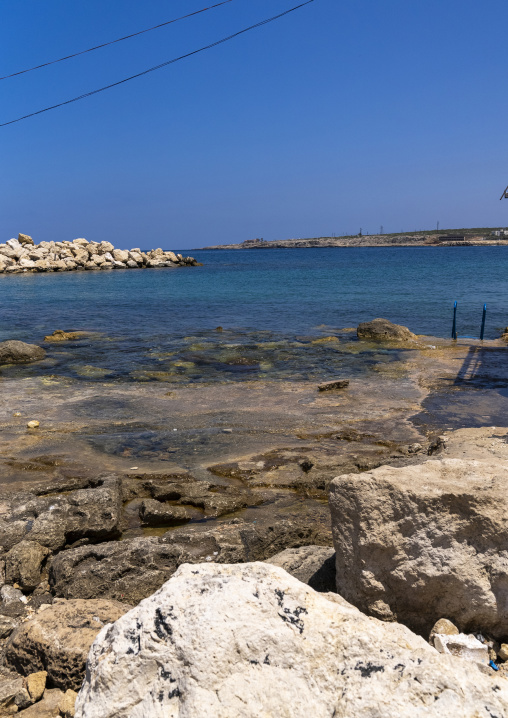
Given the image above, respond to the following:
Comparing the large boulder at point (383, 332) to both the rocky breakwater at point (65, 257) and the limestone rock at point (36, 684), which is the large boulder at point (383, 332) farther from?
the rocky breakwater at point (65, 257)

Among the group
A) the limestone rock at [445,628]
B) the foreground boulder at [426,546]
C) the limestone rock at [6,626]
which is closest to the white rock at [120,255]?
the limestone rock at [6,626]

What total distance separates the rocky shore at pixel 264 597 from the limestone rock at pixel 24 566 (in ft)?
0.05

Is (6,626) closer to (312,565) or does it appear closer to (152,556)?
(152,556)

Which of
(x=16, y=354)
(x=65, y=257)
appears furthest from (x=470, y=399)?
(x=65, y=257)

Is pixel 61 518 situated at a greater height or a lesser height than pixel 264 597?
lesser

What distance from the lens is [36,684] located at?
3357mm

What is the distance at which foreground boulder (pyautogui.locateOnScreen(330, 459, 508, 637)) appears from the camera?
3.31 metres

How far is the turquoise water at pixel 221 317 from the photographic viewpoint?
16.7 metres

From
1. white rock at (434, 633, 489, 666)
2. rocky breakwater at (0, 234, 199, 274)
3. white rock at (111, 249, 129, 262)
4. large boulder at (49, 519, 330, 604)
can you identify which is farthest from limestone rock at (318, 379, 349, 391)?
white rock at (111, 249, 129, 262)

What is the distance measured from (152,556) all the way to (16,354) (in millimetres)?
13363

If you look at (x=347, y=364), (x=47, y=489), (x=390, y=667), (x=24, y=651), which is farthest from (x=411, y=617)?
(x=347, y=364)

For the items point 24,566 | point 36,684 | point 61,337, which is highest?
point 36,684

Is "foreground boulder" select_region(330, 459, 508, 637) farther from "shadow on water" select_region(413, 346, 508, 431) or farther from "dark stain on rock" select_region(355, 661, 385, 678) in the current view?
"shadow on water" select_region(413, 346, 508, 431)

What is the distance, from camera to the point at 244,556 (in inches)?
211
